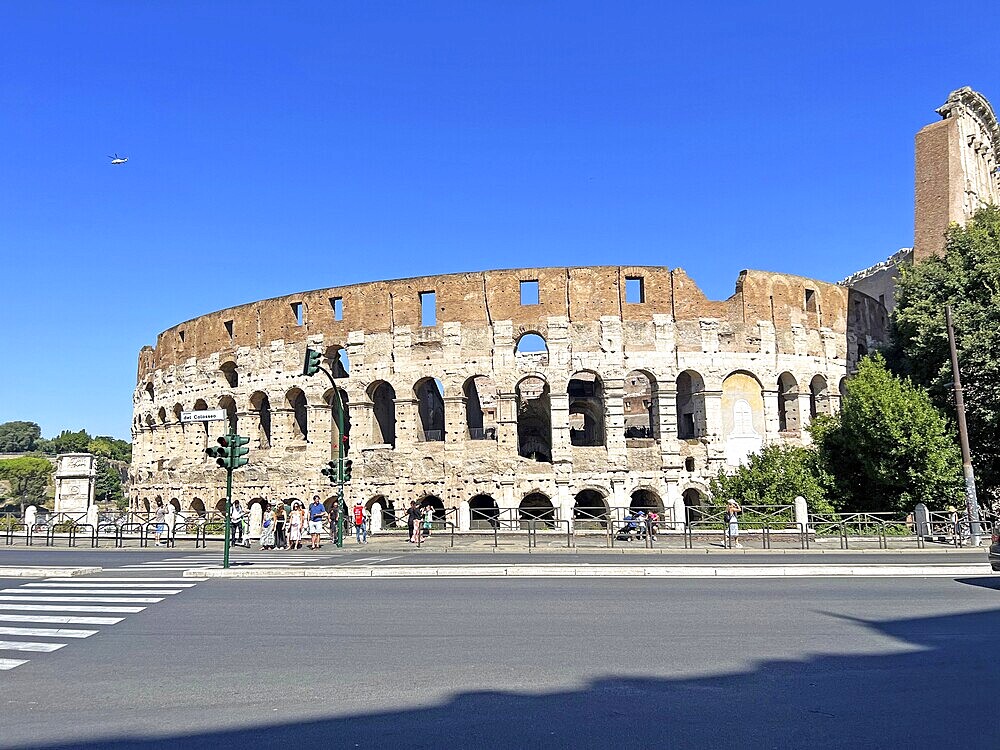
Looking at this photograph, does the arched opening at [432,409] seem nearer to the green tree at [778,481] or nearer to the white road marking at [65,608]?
the green tree at [778,481]

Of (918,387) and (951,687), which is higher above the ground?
(918,387)

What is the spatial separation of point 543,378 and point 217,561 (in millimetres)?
15385

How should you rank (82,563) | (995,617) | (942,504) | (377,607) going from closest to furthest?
(995,617) → (377,607) → (82,563) → (942,504)

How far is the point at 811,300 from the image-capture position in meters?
31.1

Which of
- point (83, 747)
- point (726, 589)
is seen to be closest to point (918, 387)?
point (726, 589)

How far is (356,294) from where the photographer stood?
98.9ft

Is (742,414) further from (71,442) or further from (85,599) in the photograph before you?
(71,442)

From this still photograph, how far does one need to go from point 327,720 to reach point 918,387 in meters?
24.4

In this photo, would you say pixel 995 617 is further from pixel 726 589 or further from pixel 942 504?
pixel 942 504

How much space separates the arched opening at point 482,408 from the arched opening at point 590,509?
403 cm

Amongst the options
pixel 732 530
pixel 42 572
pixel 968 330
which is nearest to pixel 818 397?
pixel 968 330

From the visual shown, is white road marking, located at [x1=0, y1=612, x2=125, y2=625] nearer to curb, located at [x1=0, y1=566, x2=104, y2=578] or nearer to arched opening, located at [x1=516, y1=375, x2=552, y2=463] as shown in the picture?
curb, located at [x1=0, y1=566, x2=104, y2=578]

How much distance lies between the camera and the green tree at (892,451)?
22188 millimetres

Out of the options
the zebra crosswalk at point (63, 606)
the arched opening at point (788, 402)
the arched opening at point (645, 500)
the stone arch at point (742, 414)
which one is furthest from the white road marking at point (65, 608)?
the arched opening at point (788, 402)
